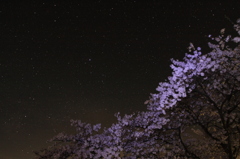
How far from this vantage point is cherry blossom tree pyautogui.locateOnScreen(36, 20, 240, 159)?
12680 millimetres

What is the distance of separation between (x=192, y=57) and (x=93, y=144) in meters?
7.28

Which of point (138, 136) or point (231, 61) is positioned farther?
point (138, 136)

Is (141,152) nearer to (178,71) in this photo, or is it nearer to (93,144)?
(93,144)

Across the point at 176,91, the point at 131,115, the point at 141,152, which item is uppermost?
the point at 131,115

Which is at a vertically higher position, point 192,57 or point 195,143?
point 192,57

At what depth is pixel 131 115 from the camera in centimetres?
1511

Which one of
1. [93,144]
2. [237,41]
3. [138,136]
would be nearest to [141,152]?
[138,136]

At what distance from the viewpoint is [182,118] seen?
13641 mm

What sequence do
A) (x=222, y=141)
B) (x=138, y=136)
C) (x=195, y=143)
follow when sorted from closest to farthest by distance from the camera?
1. (x=222, y=141)
2. (x=138, y=136)
3. (x=195, y=143)

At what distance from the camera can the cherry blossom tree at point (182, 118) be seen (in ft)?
41.6

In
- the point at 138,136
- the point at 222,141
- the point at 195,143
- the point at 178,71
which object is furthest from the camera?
the point at 195,143

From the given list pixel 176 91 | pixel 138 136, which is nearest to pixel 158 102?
pixel 176 91

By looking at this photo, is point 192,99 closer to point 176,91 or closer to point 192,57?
point 176,91

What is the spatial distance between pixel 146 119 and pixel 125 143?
185 cm
